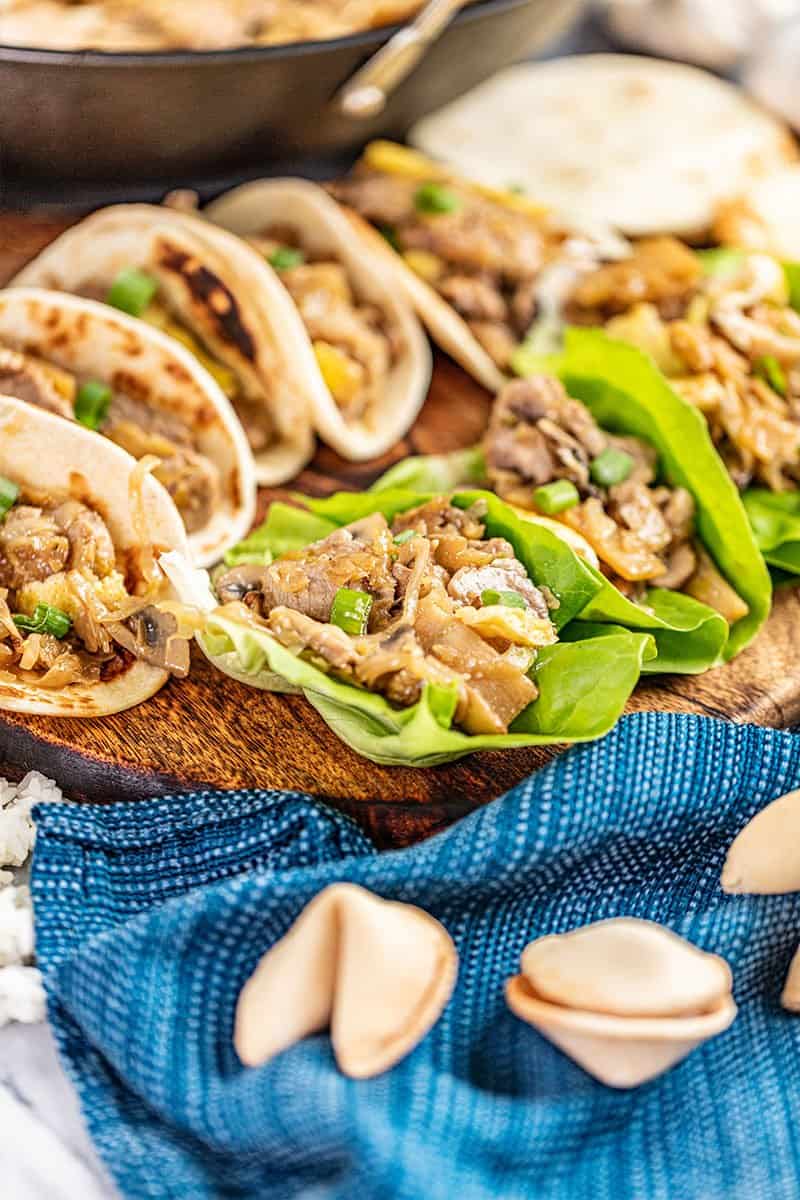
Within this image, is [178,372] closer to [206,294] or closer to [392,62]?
[206,294]

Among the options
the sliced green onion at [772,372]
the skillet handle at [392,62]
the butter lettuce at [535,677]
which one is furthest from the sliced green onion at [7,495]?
the sliced green onion at [772,372]

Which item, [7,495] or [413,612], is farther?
[7,495]

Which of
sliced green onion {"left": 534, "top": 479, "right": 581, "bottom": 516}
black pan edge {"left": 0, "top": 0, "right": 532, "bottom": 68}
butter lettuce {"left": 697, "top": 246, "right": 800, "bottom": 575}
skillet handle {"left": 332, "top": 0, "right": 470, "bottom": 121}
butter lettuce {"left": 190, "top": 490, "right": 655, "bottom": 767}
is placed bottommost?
butter lettuce {"left": 697, "top": 246, "right": 800, "bottom": 575}

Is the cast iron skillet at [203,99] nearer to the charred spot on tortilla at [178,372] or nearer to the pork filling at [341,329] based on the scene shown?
the pork filling at [341,329]

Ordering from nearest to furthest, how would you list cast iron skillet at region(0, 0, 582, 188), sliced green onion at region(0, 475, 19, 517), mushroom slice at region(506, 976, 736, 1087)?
mushroom slice at region(506, 976, 736, 1087) → sliced green onion at region(0, 475, 19, 517) → cast iron skillet at region(0, 0, 582, 188)

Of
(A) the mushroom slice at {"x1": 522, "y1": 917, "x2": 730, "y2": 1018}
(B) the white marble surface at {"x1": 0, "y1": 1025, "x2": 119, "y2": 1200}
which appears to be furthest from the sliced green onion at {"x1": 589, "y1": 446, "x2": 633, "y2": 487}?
(B) the white marble surface at {"x1": 0, "y1": 1025, "x2": 119, "y2": 1200}

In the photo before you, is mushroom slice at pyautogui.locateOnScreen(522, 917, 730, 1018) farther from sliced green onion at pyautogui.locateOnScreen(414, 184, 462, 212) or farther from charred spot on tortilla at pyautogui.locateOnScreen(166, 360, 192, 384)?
sliced green onion at pyautogui.locateOnScreen(414, 184, 462, 212)

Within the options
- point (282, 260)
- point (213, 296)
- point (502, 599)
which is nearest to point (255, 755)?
point (502, 599)
